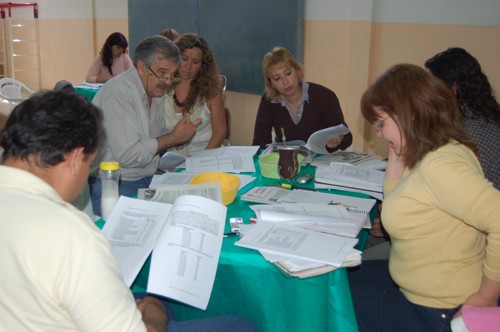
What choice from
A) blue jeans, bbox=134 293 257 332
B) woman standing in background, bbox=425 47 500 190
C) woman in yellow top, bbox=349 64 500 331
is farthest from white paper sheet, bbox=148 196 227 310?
woman standing in background, bbox=425 47 500 190

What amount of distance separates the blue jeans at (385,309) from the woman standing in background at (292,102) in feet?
4.18

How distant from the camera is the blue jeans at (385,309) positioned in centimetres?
147

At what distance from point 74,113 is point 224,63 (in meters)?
3.99

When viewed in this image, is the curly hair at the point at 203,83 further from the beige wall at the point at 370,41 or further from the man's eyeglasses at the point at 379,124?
the man's eyeglasses at the point at 379,124

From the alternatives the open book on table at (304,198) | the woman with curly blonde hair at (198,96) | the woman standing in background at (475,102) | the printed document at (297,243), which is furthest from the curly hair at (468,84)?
the woman with curly blonde hair at (198,96)

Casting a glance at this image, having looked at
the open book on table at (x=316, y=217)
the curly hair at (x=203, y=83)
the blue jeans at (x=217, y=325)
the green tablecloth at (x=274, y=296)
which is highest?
the curly hair at (x=203, y=83)

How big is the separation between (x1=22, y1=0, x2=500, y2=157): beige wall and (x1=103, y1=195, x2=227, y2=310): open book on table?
2558 millimetres

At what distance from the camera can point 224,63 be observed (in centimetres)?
497

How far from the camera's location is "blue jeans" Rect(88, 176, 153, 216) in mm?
2178

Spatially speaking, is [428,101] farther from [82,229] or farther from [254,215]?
[82,229]

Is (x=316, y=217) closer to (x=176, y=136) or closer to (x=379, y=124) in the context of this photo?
(x=379, y=124)

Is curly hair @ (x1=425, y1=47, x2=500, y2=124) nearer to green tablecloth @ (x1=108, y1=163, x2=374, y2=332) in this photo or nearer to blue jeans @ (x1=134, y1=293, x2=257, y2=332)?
green tablecloth @ (x1=108, y1=163, x2=374, y2=332)

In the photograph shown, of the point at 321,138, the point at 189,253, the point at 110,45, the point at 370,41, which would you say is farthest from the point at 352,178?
the point at 110,45

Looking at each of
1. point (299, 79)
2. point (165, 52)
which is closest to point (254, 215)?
point (165, 52)
